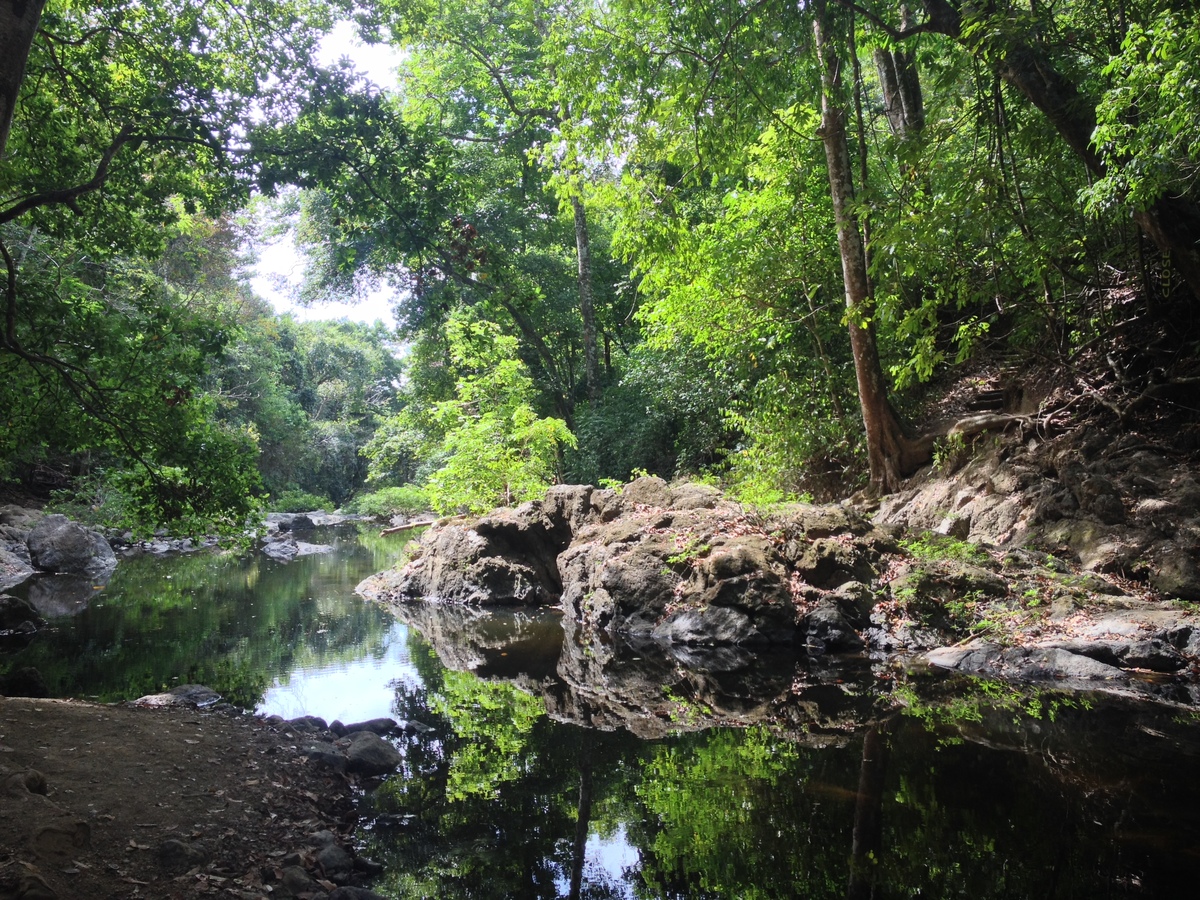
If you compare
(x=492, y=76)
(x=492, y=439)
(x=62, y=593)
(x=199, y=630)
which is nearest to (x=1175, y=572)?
(x=199, y=630)

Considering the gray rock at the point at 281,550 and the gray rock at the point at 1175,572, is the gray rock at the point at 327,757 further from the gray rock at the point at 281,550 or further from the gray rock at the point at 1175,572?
the gray rock at the point at 281,550

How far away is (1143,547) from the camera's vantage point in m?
7.24

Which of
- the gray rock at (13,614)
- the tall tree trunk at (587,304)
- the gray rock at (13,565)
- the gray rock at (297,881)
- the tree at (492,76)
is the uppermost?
the tree at (492,76)

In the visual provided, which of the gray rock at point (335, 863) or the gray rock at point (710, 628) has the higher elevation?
the gray rock at point (710, 628)

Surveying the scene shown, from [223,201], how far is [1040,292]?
353 inches

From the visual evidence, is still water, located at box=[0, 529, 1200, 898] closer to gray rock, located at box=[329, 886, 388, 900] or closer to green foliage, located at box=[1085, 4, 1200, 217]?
gray rock, located at box=[329, 886, 388, 900]

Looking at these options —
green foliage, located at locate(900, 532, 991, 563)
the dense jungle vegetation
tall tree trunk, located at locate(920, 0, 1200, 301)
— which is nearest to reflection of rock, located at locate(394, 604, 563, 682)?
the dense jungle vegetation

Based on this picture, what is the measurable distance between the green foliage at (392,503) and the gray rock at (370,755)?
23108mm

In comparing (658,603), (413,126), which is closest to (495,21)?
(413,126)

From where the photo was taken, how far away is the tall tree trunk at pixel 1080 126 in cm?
683

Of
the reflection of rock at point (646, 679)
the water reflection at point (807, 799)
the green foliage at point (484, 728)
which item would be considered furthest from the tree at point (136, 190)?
the reflection of rock at point (646, 679)

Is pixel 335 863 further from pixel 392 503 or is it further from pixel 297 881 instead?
pixel 392 503

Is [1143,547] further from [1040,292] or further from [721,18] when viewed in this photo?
[721,18]

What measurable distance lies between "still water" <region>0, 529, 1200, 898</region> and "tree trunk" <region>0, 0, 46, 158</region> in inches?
161
